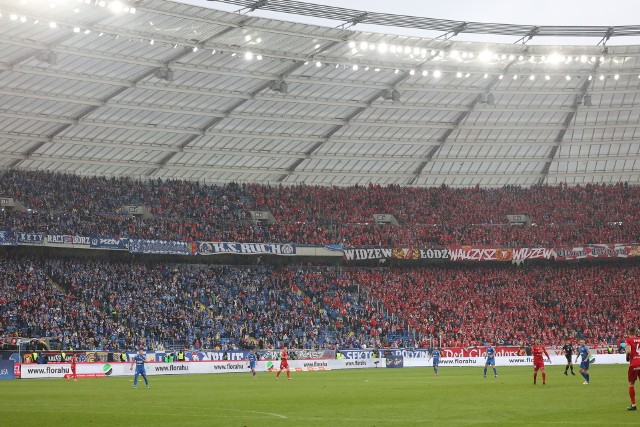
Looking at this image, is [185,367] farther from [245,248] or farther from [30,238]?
[245,248]

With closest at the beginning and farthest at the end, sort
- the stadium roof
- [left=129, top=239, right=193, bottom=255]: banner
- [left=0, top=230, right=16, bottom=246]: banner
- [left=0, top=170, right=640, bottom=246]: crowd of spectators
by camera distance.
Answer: the stadium roof, [left=0, top=230, right=16, bottom=246]: banner, [left=129, top=239, right=193, bottom=255]: banner, [left=0, top=170, right=640, bottom=246]: crowd of spectators

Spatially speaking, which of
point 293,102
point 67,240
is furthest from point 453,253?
point 67,240

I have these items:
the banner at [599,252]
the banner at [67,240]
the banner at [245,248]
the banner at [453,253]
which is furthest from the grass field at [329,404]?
the banner at [599,252]

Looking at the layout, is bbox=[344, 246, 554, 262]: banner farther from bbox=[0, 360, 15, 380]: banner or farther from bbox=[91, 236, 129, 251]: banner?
bbox=[0, 360, 15, 380]: banner

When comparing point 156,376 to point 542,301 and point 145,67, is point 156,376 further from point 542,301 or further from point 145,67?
point 542,301

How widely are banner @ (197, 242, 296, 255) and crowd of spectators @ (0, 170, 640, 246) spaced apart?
3.85 feet

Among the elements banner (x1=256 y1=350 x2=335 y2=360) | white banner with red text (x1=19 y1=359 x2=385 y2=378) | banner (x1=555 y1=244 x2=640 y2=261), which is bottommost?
white banner with red text (x1=19 y1=359 x2=385 y2=378)

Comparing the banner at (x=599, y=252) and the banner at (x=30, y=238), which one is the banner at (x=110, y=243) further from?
the banner at (x=599, y=252)

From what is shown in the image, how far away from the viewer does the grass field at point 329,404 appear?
2167 centimetres

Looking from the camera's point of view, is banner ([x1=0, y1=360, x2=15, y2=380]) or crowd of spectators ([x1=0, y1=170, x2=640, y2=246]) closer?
banner ([x1=0, y1=360, x2=15, y2=380])

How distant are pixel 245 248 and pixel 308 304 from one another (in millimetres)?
6938

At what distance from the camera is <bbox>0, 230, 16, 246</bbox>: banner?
6000cm

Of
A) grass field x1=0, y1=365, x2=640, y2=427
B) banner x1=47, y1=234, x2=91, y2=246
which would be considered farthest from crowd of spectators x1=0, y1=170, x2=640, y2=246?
grass field x1=0, y1=365, x2=640, y2=427

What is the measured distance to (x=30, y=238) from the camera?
6112cm
